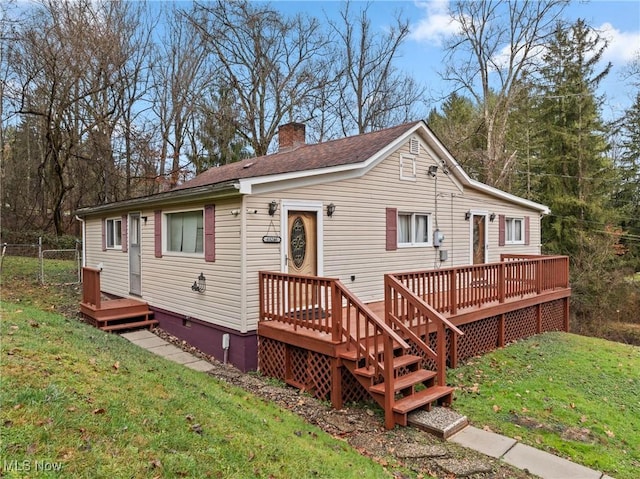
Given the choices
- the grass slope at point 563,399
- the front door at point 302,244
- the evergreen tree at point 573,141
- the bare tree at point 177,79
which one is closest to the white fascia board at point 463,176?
the front door at point 302,244

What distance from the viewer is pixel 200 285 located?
756 centimetres

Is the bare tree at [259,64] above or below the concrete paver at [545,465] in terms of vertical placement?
above

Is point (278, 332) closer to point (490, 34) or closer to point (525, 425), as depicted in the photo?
point (525, 425)

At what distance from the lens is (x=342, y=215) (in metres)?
8.17

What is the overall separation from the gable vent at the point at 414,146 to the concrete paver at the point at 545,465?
6.93 m

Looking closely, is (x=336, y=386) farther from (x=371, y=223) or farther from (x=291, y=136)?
(x=291, y=136)

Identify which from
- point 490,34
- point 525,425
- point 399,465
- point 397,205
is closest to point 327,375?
point 399,465

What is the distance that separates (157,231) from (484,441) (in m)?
7.17

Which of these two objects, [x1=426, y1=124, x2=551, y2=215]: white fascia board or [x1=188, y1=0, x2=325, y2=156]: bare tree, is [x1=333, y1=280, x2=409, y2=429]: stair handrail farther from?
[x1=188, y1=0, x2=325, y2=156]: bare tree

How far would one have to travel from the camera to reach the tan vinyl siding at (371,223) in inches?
270

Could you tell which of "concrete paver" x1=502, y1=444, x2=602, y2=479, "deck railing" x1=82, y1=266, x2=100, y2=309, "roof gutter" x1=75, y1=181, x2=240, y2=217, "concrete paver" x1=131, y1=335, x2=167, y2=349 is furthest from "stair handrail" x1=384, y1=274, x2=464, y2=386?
"deck railing" x1=82, y1=266, x2=100, y2=309

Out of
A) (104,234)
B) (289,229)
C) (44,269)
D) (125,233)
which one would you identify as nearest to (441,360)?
(289,229)

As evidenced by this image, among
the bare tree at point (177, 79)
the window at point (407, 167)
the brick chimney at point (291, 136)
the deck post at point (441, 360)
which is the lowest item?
the deck post at point (441, 360)

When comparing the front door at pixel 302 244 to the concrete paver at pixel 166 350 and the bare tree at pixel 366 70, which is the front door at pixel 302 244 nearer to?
the concrete paver at pixel 166 350
